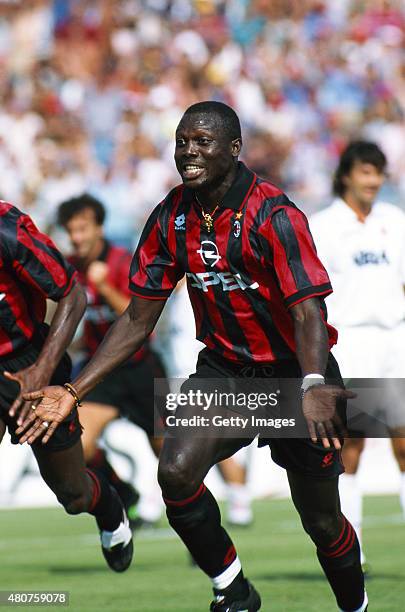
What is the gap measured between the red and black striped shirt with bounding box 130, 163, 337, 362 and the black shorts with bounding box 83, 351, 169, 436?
4456mm

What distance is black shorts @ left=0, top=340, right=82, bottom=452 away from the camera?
21.3ft

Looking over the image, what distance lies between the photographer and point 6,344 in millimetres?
6469

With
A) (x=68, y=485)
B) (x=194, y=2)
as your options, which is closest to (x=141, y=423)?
(x=68, y=485)

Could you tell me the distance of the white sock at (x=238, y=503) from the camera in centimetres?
1102

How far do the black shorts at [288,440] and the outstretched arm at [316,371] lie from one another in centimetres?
38

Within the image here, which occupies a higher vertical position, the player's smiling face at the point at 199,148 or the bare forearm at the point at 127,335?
the player's smiling face at the point at 199,148

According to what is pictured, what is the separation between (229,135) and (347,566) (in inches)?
81.4

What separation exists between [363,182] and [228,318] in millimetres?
3230

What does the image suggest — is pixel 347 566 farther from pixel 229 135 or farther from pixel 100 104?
pixel 100 104

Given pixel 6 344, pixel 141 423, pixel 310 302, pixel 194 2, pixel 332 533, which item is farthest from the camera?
pixel 194 2

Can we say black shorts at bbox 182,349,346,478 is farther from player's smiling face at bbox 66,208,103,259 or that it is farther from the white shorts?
player's smiling face at bbox 66,208,103,259

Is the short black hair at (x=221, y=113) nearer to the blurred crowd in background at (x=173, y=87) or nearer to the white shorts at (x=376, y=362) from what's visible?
the white shorts at (x=376, y=362)

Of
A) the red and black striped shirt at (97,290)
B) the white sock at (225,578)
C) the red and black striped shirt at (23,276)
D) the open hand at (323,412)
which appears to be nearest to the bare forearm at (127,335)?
the red and black striped shirt at (23,276)

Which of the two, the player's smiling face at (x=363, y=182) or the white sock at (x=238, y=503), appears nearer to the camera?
the player's smiling face at (x=363, y=182)
